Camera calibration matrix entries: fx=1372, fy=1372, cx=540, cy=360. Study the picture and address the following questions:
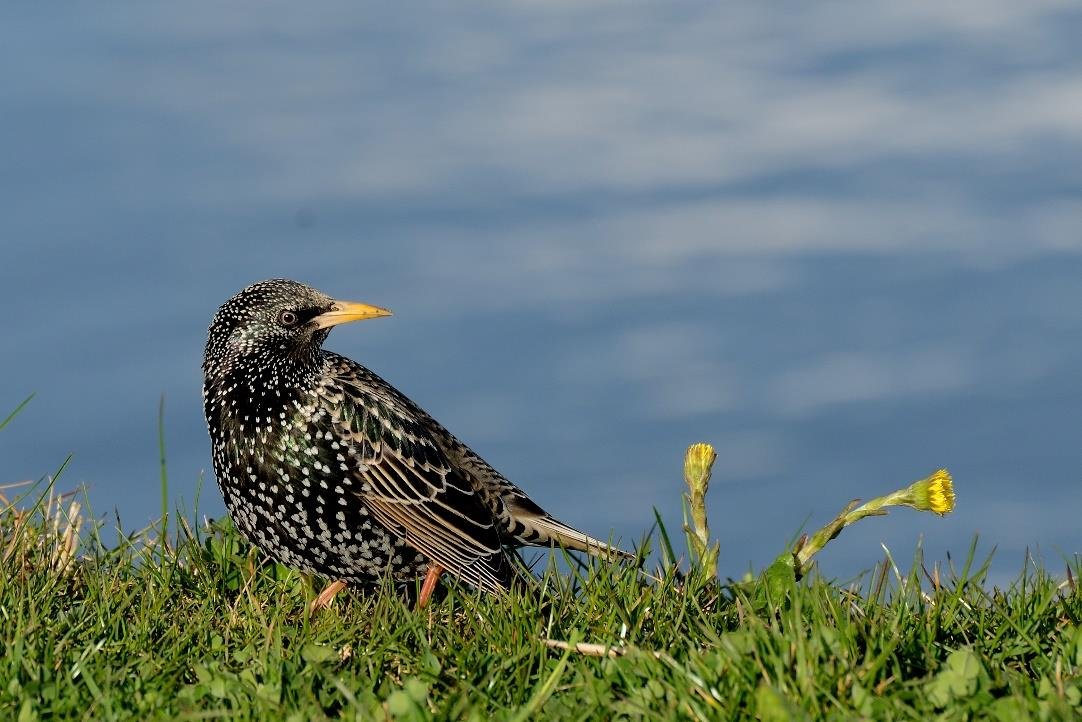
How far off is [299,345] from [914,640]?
3.71 meters

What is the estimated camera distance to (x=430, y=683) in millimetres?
5406

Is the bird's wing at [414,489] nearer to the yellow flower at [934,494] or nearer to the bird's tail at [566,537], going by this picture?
the bird's tail at [566,537]

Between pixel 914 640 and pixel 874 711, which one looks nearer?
pixel 874 711

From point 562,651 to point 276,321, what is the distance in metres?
2.80

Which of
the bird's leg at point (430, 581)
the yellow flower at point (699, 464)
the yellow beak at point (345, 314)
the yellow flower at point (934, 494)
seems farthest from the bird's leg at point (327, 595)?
the yellow flower at point (934, 494)

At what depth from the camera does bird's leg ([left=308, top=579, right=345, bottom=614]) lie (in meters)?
7.18

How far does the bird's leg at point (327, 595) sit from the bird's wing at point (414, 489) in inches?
19.6

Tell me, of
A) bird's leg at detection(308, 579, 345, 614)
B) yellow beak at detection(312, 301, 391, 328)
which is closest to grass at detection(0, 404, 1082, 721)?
bird's leg at detection(308, 579, 345, 614)

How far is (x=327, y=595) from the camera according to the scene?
7344 millimetres

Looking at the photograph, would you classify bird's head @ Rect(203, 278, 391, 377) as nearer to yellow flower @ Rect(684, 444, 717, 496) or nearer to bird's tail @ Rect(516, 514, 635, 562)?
bird's tail @ Rect(516, 514, 635, 562)

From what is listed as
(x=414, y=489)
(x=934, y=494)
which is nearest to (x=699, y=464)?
(x=934, y=494)

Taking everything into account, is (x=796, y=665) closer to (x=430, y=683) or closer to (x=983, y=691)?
(x=983, y=691)

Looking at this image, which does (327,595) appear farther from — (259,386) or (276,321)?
(276,321)

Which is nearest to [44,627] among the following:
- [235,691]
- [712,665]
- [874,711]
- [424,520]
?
[235,691]
